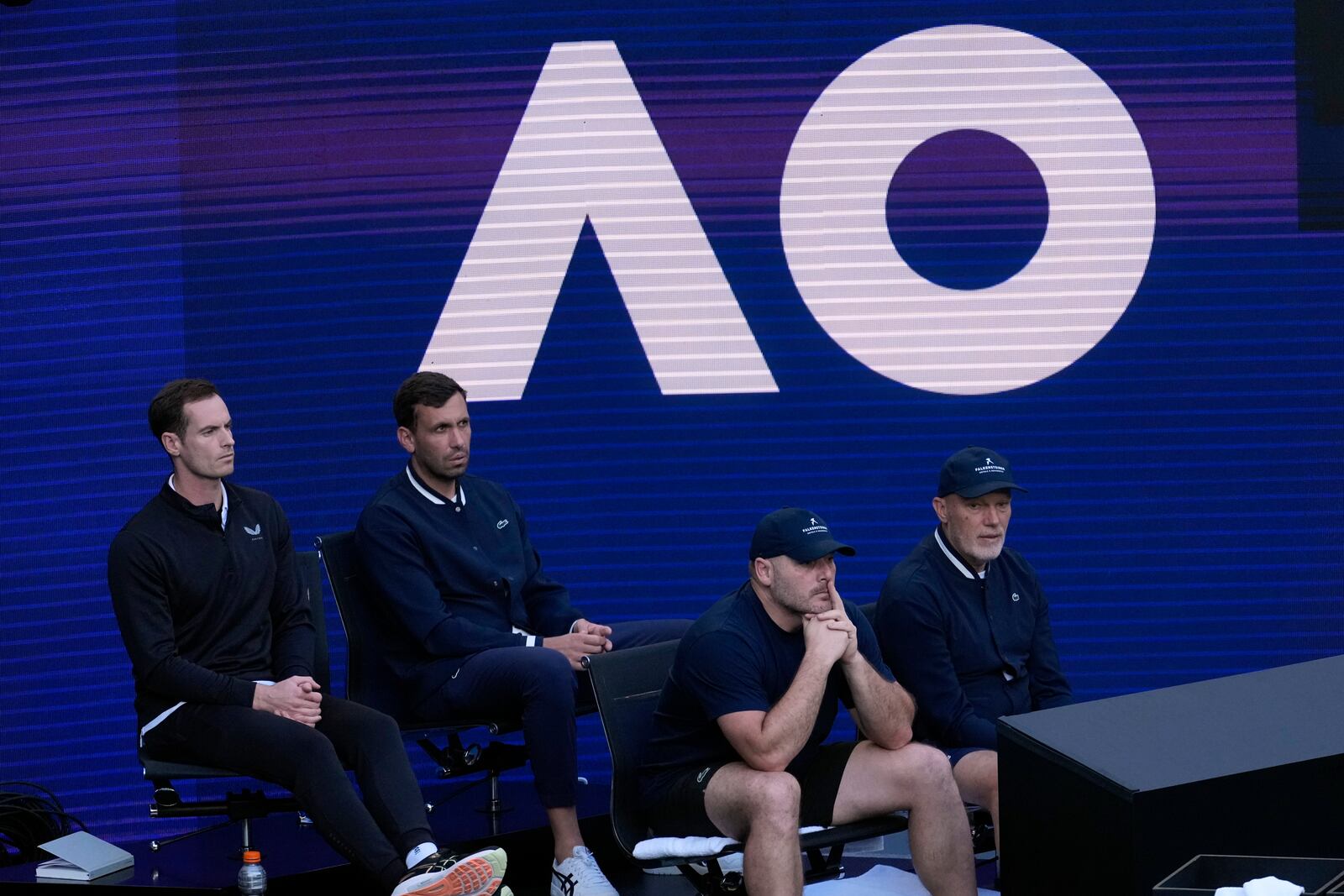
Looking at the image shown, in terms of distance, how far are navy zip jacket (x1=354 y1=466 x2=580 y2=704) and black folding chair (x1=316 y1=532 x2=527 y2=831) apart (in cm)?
4

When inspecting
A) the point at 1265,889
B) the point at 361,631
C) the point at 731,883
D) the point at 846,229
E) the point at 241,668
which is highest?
the point at 846,229

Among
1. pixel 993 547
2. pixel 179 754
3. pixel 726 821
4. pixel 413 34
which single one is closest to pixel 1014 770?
pixel 726 821

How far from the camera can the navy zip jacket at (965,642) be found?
152 inches

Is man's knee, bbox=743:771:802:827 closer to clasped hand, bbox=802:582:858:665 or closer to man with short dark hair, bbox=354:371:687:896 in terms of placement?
clasped hand, bbox=802:582:858:665

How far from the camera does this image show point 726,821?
3502 millimetres

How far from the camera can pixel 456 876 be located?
3.64m

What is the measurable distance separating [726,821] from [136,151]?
10.2 feet

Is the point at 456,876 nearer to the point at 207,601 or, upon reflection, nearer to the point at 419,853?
the point at 419,853

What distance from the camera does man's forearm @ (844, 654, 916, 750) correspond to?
143 inches

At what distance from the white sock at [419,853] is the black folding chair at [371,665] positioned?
18.9 inches

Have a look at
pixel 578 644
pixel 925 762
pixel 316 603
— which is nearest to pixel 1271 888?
pixel 925 762

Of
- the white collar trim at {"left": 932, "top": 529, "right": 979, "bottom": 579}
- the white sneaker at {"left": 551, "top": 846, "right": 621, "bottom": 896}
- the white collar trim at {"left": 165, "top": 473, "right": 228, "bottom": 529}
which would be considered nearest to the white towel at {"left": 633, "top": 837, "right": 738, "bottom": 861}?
the white sneaker at {"left": 551, "top": 846, "right": 621, "bottom": 896}

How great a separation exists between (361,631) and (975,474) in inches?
68.5

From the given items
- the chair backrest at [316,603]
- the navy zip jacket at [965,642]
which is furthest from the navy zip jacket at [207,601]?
the navy zip jacket at [965,642]
